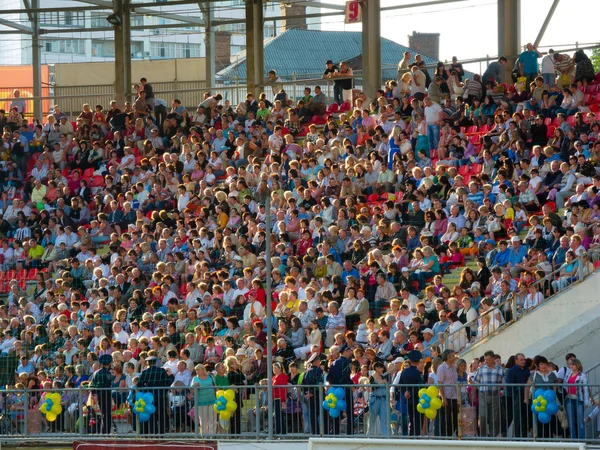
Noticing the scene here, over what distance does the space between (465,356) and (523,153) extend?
556 cm

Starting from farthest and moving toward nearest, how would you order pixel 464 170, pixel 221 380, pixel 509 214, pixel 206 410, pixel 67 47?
pixel 67 47
pixel 464 170
pixel 509 214
pixel 221 380
pixel 206 410

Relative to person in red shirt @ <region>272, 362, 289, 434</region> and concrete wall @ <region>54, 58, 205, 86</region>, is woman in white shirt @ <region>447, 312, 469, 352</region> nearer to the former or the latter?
person in red shirt @ <region>272, 362, 289, 434</region>

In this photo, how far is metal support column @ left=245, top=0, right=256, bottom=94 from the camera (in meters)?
33.4

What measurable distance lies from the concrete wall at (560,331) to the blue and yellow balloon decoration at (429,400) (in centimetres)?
238

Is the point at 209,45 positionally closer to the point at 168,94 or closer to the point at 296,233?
the point at 168,94

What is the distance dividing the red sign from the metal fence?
16133 millimetres

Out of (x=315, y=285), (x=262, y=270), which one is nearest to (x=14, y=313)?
(x=262, y=270)

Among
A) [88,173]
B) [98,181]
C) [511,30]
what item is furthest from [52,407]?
[511,30]

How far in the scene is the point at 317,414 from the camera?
17.3 meters

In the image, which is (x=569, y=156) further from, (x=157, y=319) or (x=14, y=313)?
(x=14, y=313)

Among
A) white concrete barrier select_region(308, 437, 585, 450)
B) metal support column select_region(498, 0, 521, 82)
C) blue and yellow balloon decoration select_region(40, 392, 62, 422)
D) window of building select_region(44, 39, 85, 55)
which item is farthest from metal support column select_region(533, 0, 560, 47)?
window of building select_region(44, 39, 85, 55)

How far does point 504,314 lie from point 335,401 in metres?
3.41

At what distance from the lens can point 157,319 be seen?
72.6ft

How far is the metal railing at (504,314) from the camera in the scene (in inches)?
725
